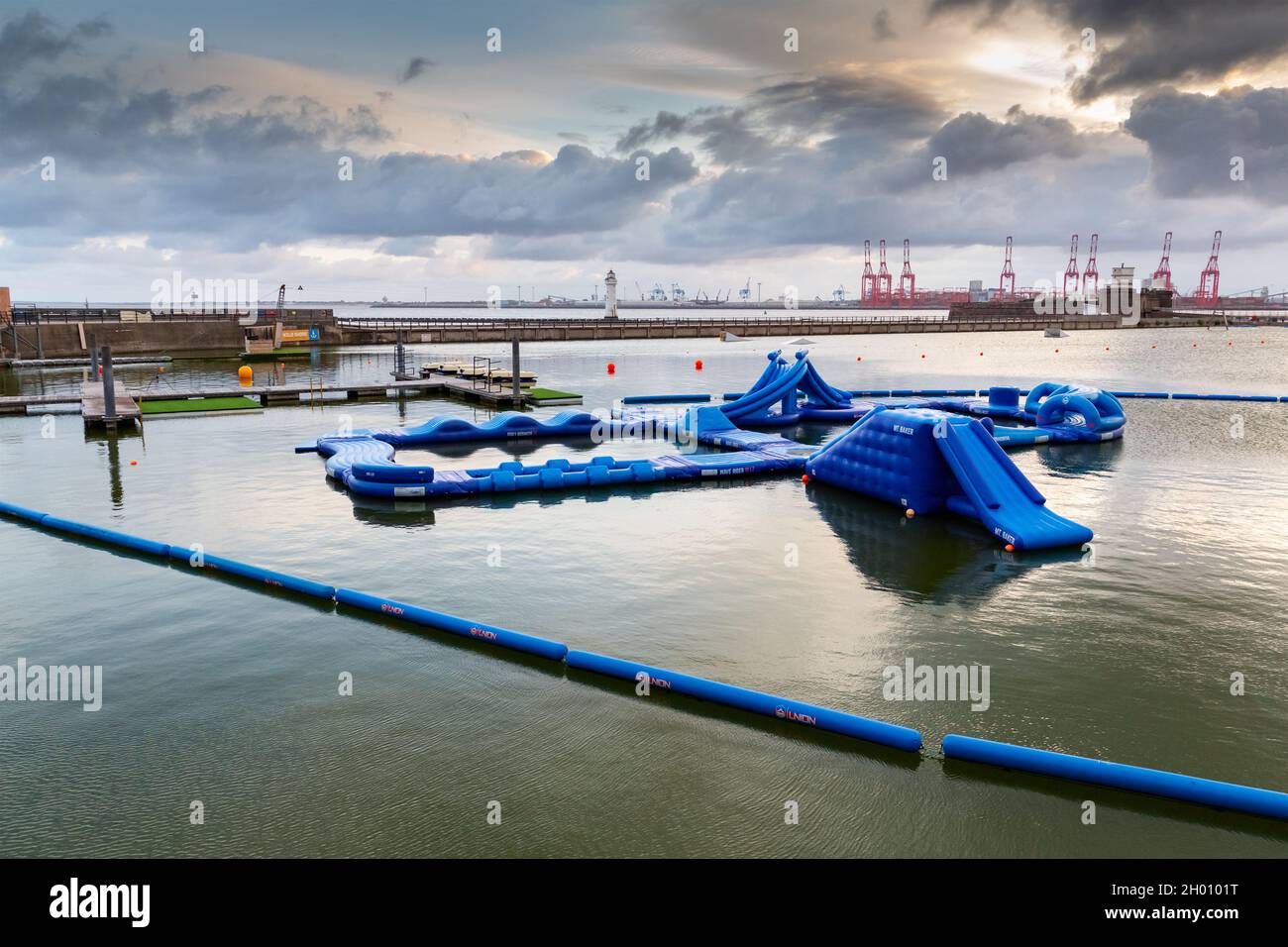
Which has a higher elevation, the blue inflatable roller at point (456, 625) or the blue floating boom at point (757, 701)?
the blue inflatable roller at point (456, 625)

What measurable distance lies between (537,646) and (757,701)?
134 inches

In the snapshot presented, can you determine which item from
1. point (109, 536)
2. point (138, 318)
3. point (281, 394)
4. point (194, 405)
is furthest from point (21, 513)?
point (138, 318)

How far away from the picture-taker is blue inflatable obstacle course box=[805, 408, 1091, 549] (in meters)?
18.8

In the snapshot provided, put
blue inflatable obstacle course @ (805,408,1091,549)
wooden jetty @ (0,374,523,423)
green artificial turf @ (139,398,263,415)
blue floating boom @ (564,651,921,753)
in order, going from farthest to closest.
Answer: green artificial turf @ (139,398,263,415), wooden jetty @ (0,374,523,423), blue inflatable obstacle course @ (805,408,1091,549), blue floating boom @ (564,651,921,753)

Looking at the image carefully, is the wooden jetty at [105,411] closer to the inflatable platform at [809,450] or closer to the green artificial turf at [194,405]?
the green artificial turf at [194,405]

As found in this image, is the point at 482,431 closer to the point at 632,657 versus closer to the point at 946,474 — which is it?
the point at 946,474

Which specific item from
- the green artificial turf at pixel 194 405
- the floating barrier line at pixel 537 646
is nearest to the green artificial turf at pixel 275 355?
the green artificial turf at pixel 194 405

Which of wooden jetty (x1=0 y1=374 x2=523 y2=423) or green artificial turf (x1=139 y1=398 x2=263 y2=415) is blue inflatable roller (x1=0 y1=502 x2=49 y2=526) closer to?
wooden jetty (x1=0 y1=374 x2=523 y2=423)

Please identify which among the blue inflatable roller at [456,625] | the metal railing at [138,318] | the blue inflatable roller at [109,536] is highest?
the metal railing at [138,318]

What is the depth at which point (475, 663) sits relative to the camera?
41.0 ft

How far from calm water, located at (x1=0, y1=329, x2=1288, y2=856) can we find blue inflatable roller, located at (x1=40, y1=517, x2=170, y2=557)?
0.51m

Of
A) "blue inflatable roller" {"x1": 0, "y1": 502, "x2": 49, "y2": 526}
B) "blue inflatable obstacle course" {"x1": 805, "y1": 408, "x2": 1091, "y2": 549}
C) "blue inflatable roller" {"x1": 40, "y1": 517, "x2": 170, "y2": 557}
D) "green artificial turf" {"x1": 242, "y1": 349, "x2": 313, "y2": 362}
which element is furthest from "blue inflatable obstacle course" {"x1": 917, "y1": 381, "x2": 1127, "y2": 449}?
"green artificial turf" {"x1": 242, "y1": 349, "x2": 313, "y2": 362}

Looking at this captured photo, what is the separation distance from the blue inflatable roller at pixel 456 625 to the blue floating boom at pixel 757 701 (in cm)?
37

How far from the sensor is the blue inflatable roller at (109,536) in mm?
17562
